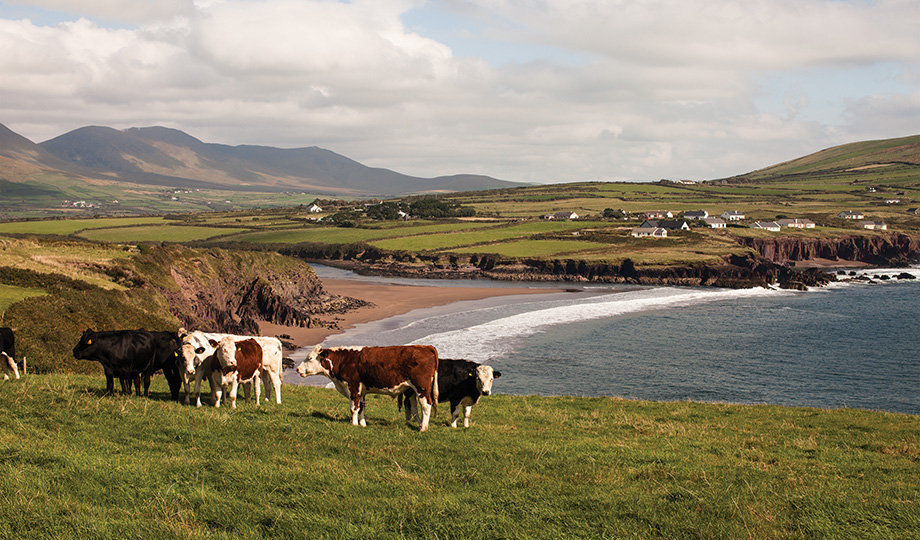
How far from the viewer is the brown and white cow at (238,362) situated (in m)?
19.3

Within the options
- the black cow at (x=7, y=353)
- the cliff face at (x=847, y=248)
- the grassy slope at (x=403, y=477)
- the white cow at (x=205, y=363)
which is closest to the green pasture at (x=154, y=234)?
the cliff face at (x=847, y=248)

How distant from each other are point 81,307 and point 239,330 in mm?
25219

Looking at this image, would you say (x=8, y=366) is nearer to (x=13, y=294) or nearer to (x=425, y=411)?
(x=425, y=411)

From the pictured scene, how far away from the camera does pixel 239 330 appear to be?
6078cm

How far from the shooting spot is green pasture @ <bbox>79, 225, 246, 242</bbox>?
166 m

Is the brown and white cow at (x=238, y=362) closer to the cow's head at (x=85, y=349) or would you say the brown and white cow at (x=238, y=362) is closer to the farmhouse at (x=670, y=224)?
the cow's head at (x=85, y=349)

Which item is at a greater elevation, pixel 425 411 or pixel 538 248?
pixel 425 411

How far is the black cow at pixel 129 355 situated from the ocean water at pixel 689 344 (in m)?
25.3

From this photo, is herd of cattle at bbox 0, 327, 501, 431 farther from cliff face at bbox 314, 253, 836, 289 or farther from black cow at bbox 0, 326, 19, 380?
cliff face at bbox 314, 253, 836, 289

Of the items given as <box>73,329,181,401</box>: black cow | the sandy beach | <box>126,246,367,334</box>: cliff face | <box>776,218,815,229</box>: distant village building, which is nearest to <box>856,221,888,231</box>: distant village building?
<box>776,218,815,229</box>: distant village building

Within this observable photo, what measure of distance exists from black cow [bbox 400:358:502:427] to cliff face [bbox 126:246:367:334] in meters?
35.1

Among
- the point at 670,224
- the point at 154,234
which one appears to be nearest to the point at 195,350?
the point at 670,224

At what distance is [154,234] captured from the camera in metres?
181

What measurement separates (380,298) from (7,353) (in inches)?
2885
